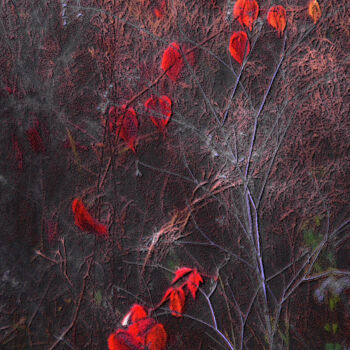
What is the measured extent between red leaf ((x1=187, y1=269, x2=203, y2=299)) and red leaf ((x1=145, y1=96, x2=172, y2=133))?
17.9 inches

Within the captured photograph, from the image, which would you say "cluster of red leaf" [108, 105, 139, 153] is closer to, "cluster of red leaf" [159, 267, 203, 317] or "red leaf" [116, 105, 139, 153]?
"red leaf" [116, 105, 139, 153]

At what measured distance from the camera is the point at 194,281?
3.91ft

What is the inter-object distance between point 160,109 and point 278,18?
0.46m

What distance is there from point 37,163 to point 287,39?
86cm

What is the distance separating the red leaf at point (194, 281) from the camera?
46.9 inches

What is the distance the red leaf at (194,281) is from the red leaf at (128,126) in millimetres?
421

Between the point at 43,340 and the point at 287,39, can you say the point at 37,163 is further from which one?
the point at 287,39

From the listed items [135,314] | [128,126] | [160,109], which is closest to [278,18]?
[160,109]

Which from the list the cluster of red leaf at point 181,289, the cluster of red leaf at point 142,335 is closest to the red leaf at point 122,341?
the cluster of red leaf at point 142,335

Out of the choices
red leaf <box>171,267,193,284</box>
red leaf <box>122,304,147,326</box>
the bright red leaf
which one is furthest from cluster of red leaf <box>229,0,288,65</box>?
red leaf <box>122,304,147,326</box>

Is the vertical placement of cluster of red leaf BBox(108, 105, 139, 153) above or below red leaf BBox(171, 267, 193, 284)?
above

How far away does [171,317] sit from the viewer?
119cm

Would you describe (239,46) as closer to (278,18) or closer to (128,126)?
(278,18)

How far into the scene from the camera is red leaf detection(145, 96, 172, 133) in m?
1.21
